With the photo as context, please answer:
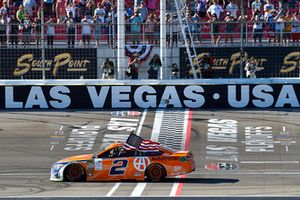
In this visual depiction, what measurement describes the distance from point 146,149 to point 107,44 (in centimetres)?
911

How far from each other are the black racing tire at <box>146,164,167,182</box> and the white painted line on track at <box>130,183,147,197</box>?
0.35 metres

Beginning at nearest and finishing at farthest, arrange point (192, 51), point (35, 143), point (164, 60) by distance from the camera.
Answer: point (35, 143)
point (164, 60)
point (192, 51)

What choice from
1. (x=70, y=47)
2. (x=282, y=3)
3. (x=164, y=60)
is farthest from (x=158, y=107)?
(x=282, y=3)

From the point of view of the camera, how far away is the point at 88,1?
2975 cm

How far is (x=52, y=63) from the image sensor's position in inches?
1115

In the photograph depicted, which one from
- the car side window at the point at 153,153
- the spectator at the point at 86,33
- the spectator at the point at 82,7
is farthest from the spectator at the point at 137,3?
the car side window at the point at 153,153

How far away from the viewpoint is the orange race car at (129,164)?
1852 centimetres

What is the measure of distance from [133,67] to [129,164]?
853 cm

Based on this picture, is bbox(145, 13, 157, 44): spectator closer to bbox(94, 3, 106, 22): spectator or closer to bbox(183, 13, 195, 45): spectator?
bbox(183, 13, 195, 45): spectator

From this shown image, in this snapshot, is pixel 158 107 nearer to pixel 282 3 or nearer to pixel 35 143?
pixel 35 143

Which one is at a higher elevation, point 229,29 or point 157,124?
point 229,29

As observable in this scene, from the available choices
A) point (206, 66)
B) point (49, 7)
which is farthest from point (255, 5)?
point (49, 7)

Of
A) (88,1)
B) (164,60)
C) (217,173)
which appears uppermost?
(88,1)

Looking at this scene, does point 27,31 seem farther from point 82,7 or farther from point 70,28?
point 82,7
